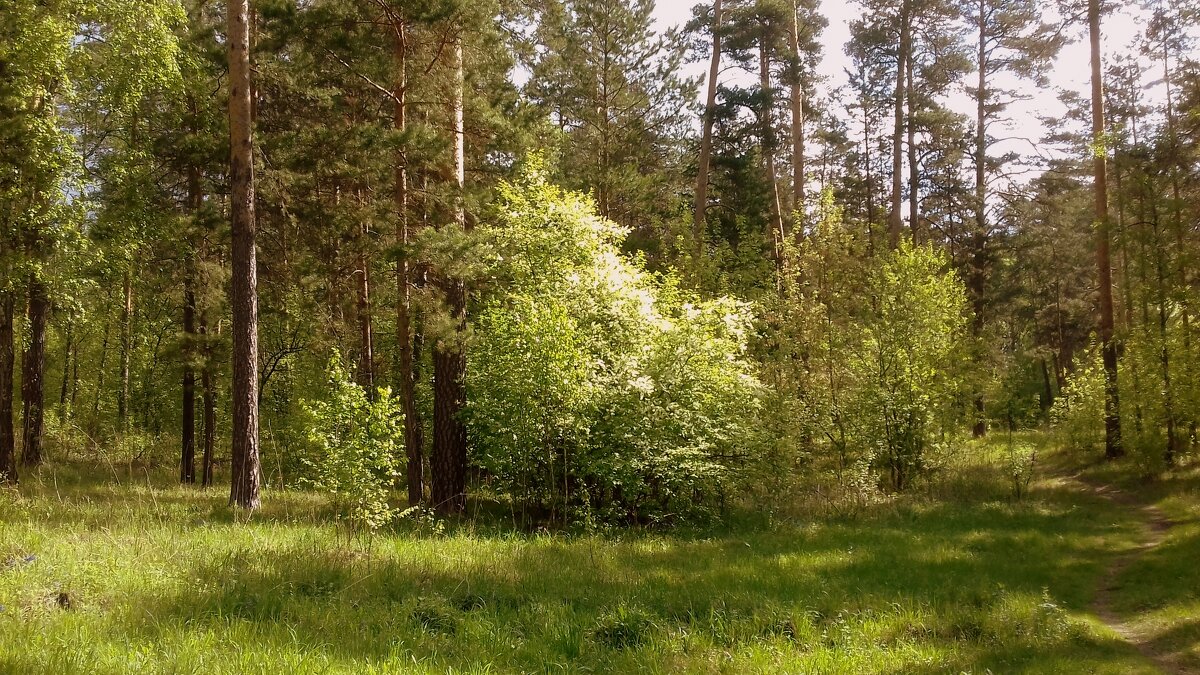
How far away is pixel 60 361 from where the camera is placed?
33.1 metres

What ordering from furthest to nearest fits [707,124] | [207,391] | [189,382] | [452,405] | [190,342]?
[707,124], [207,391], [189,382], [190,342], [452,405]

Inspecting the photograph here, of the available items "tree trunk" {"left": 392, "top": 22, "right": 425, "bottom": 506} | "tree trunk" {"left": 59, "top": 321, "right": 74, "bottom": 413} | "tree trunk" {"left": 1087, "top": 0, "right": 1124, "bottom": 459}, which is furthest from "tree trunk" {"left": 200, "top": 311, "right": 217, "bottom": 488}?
"tree trunk" {"left": 1087, "top": 0, "right": 1124, "bottom": 459}

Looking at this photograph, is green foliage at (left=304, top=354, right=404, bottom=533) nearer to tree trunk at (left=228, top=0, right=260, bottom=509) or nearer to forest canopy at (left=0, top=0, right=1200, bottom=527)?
forest canopy at (left=0, top=0, right=1200, bottom=527)

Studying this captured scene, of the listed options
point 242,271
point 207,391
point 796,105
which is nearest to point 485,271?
point 242,271

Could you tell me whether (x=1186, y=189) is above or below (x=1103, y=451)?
above

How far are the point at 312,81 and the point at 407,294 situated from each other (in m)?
5.45

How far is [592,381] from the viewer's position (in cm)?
1223

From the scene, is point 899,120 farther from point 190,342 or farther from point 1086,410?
point 190,342

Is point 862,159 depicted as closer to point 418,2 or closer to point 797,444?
point 797,444

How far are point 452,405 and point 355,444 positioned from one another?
440 centimetres

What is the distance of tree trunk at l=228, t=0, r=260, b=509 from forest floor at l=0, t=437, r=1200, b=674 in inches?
30.3

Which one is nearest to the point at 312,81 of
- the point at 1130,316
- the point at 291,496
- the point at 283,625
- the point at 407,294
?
the point at 407,294

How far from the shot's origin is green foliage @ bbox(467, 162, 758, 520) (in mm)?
11578

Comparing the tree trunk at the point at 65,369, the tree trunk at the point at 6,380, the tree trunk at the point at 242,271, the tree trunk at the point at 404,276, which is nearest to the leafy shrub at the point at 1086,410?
the tree trunk at the point at 404,276
